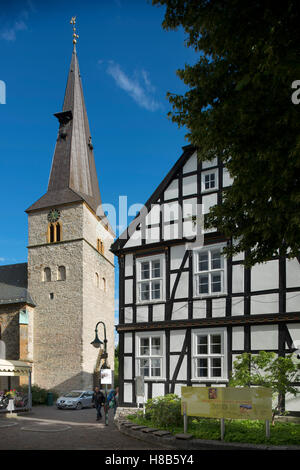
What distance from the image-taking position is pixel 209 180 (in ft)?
58.5

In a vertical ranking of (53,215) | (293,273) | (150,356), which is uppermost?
(53,215)

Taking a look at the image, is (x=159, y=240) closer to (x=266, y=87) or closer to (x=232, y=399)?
(x=232, y=399)

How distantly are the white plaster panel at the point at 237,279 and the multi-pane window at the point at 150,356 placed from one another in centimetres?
359

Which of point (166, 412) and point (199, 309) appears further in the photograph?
point (199, 309)

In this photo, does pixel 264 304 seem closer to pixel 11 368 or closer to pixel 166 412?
pixel 166 412

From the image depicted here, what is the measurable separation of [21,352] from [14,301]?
4246mm

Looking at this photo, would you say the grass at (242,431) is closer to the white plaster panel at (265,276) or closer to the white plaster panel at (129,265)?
the white plaster panel at (265,276)

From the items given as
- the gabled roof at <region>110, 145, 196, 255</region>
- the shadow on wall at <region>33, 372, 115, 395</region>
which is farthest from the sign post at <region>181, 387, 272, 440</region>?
the shadow on wall at <region>33, 372, 115, 395</region>

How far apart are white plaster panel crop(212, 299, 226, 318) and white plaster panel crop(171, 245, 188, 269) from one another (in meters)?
2.13

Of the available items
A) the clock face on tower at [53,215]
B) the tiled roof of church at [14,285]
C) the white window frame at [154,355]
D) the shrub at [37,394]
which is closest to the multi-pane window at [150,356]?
the white window frame at [154,355]

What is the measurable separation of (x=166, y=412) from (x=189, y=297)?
4.74 metres

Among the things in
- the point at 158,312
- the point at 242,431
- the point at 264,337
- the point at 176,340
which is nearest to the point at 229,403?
the point at 242,431

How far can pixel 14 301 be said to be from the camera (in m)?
37.7
